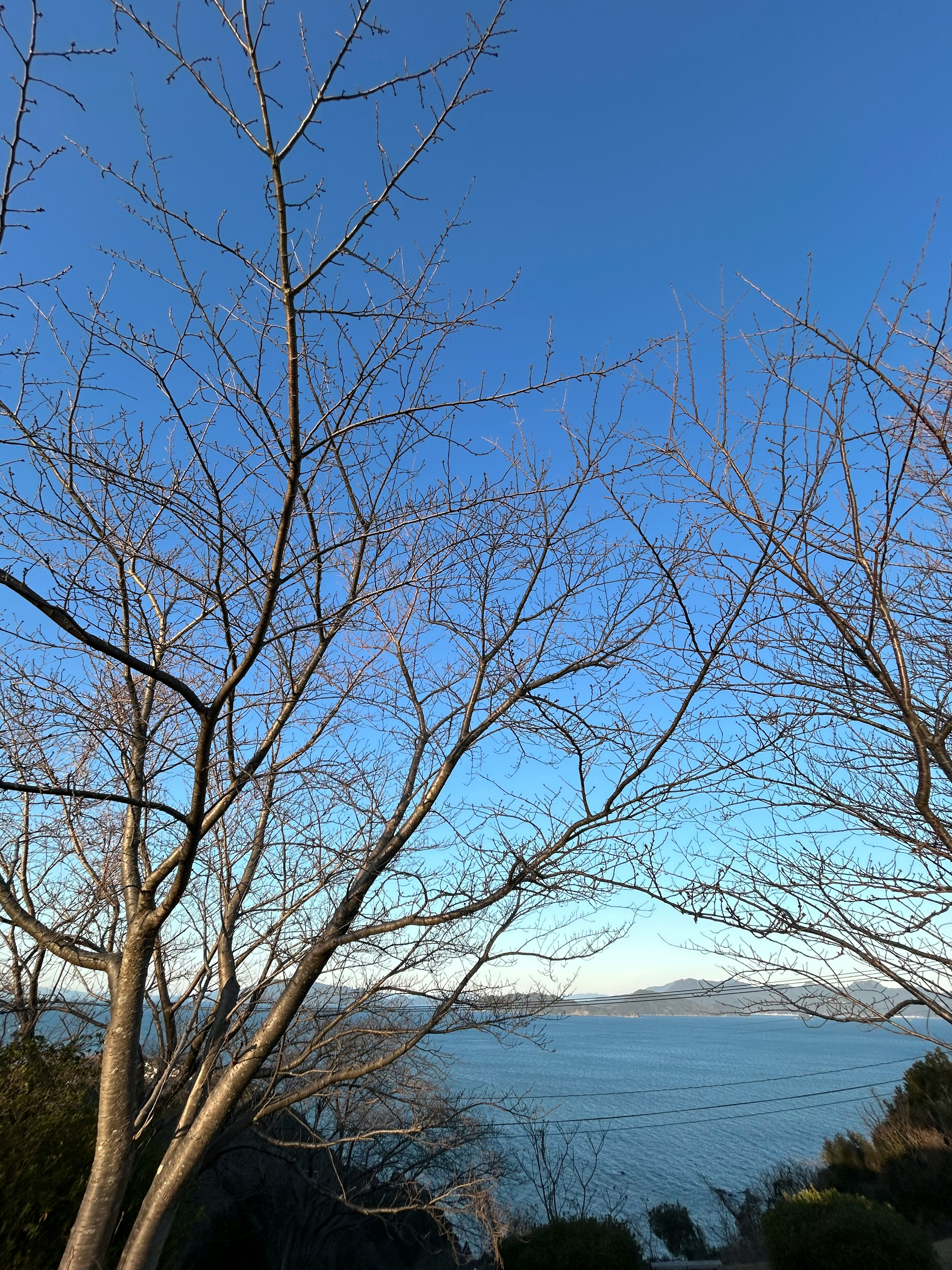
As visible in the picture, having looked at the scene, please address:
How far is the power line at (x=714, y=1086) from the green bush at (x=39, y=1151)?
A: 32.2m

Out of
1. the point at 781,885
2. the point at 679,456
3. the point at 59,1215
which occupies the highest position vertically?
the point at 679,456

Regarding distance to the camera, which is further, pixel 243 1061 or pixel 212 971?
pixel 212 971

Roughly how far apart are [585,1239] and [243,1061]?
11.6 meters

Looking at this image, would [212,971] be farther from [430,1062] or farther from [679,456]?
[679,456]

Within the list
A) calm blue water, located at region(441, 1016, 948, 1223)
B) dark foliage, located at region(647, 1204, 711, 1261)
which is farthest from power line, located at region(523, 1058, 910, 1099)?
dark foliage, located at region(647, 1204, 711, 1261)

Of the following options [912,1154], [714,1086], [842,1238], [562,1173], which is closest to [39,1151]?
[842,1238]

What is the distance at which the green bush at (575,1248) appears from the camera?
1188 cm

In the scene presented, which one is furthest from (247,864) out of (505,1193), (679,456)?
(505,1193)

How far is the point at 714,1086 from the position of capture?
157 ft

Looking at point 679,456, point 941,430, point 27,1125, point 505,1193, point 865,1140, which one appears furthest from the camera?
point 505,1193

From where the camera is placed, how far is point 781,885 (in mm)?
3744

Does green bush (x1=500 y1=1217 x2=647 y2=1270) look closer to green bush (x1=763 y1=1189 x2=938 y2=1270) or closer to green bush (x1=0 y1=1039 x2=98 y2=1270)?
green bush (x1=763 y1=1189 x2=938 y2=1270)

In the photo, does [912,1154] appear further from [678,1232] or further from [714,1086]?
[714,1086]

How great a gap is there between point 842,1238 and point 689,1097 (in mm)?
38691
